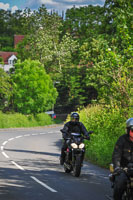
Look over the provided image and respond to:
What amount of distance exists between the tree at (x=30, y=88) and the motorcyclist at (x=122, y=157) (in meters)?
46.0

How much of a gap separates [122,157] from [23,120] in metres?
43.4

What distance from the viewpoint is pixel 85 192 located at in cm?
1023

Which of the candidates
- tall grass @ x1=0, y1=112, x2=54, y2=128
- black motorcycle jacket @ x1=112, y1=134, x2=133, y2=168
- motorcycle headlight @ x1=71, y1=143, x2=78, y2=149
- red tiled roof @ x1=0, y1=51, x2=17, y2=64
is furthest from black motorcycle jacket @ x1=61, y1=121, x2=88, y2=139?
red tiled roof @ x1=0, y1=51, x2=17, y2=64

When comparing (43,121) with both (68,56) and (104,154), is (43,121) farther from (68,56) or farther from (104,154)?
(104,154)

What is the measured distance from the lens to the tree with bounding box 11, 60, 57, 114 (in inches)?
2096

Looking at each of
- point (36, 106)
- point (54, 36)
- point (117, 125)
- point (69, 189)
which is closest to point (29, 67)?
point (36, 106)

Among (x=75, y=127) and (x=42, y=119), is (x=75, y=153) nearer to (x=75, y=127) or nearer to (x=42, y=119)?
(x=75, y=127)

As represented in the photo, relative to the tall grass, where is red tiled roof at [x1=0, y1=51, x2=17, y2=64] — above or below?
above

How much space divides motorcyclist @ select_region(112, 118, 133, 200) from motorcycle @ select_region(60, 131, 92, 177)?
18.7 ft

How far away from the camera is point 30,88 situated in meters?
53.8

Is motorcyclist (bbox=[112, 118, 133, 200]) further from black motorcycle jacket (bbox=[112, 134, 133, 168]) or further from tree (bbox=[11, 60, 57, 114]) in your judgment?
A: tree (bbox=[11, 60, 57, 114])

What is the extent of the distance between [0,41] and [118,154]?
105656mm

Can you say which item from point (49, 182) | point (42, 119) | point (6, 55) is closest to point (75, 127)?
point (49, 182)

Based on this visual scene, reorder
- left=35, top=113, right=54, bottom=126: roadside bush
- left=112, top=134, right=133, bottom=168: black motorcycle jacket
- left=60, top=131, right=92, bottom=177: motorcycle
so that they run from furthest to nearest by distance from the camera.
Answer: left=35, top=113, right=54, bottom=126: roadside bush
left=60, top=131, right=92, bottom=177: motorcycle
left=112, top=134, right=133, bottom=168: black motorcycle jacket
